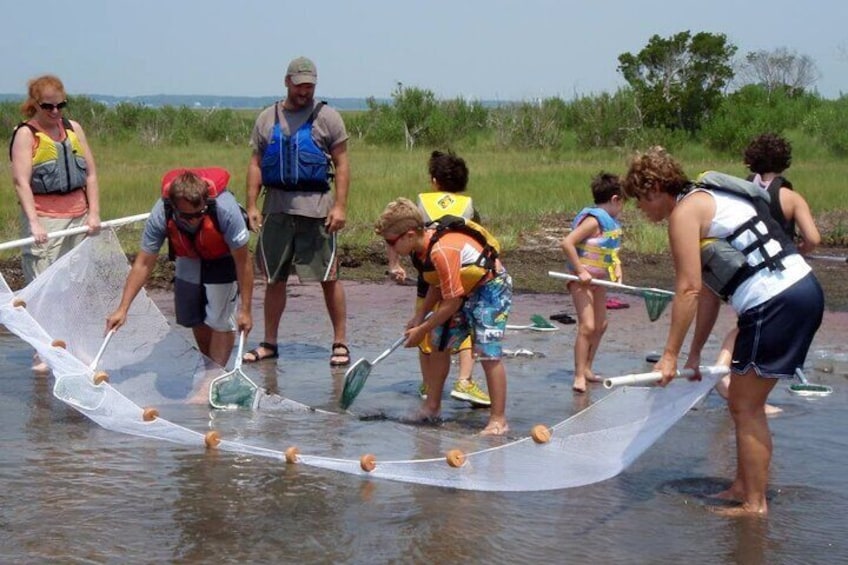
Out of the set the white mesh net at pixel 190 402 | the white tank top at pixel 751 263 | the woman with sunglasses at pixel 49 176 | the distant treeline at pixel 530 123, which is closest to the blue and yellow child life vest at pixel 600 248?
the white mesh net at pixel 190 402

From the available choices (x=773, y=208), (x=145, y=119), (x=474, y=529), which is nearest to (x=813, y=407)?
(x=773, y=208)

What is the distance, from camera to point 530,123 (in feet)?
110

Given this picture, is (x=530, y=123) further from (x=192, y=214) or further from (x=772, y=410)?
(x=192, y=214)

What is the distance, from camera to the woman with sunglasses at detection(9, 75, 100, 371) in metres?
7.82

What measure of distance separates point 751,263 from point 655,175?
53 centimetres

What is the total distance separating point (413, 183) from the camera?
69.3 feet

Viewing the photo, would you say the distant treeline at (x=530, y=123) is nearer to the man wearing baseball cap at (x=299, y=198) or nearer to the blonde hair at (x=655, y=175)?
the man wearing baseball cap at (x=299, y=198)

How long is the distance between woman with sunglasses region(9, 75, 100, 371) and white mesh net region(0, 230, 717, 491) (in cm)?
→ 41

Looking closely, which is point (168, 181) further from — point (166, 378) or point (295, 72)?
point (295, 72)

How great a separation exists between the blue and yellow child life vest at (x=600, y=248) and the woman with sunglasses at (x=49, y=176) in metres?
3.00

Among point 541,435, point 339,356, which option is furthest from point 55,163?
point 541,435

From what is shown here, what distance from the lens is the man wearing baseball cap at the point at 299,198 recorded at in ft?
27.8

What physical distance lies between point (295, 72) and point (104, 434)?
9.26 feet

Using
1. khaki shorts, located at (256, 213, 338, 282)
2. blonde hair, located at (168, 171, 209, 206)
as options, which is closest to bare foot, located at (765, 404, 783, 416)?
khaki shorts, located at (256, 213, 338, 282)
